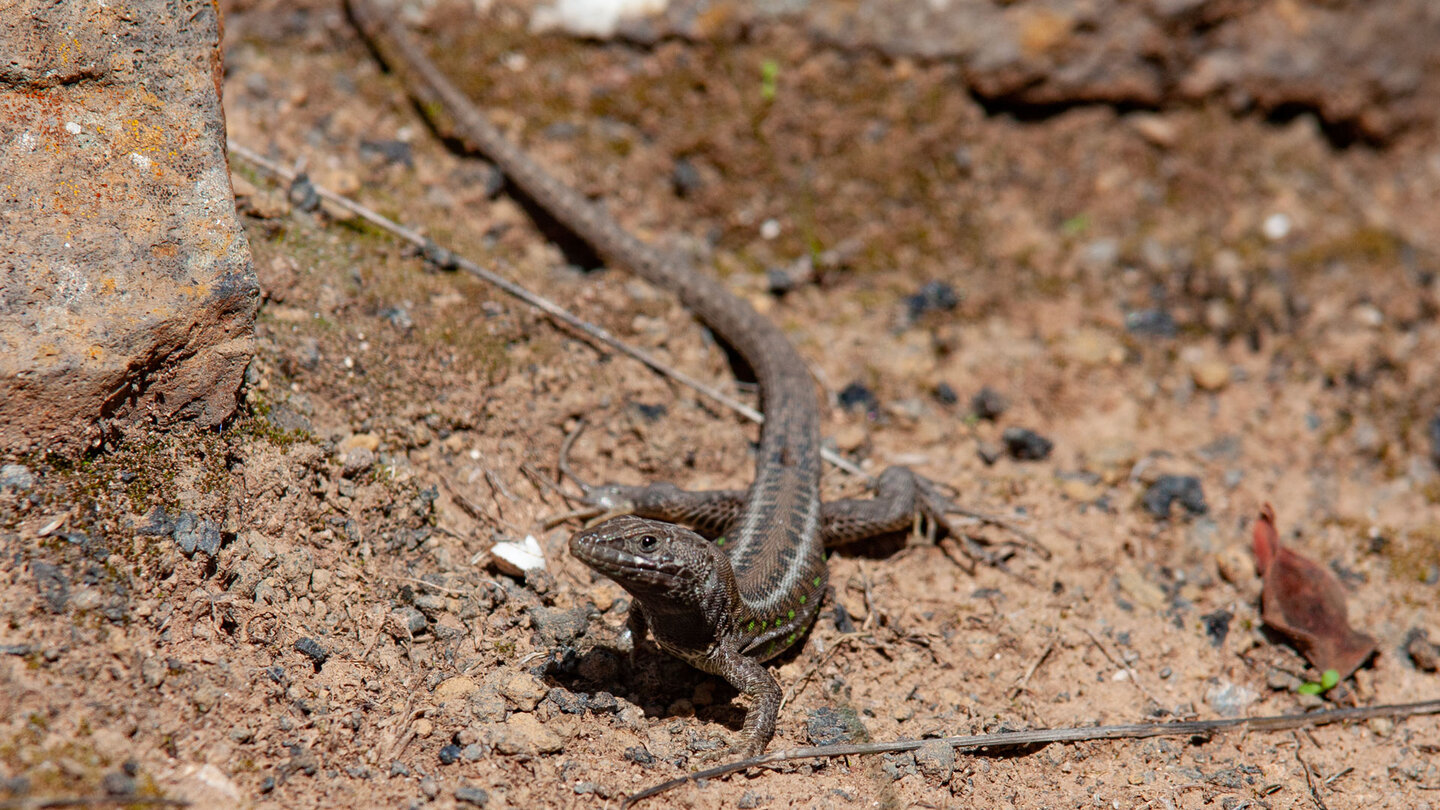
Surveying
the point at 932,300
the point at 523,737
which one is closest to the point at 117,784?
the point at 523,737

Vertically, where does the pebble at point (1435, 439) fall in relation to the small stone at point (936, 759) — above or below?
below

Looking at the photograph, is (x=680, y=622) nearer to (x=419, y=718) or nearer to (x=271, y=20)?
(x=419, y=718)

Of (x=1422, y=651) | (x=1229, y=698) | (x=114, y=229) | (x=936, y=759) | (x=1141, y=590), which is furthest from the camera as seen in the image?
(x=1141, y=590)

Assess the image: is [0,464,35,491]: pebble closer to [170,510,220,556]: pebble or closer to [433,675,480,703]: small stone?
[170,510,220,556]: pebble

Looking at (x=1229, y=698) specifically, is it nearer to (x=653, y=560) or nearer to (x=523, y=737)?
(x=653, y=560)

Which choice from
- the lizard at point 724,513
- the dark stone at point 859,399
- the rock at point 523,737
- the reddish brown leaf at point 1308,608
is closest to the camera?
the rock at point 523,737

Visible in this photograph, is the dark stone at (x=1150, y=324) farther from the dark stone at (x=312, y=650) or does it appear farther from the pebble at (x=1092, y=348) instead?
the dark stone at (x=312, y=650)

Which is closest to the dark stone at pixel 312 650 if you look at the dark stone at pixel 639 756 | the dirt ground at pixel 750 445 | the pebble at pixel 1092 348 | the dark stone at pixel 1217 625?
the dirt ground at pixel 750 445
